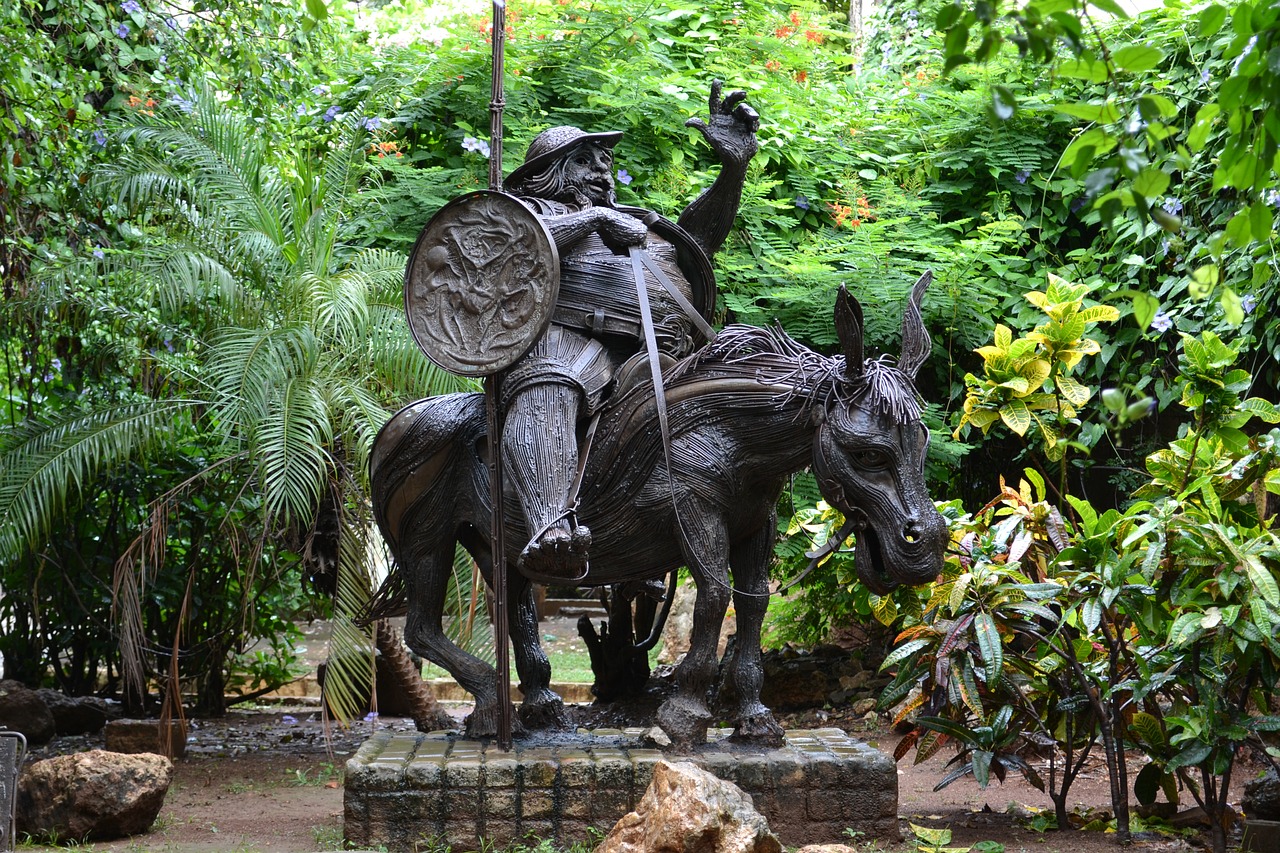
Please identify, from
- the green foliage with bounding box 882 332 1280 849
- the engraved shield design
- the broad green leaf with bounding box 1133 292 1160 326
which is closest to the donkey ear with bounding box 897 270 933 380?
the green foliage with bounding box 882 332 1280 849

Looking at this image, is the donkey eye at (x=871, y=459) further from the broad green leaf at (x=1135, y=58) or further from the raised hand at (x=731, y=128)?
the broad green leaf at (x=1135, y=58)

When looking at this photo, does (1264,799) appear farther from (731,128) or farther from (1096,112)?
(1096,112)

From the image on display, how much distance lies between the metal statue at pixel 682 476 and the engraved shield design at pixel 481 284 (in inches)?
6.2

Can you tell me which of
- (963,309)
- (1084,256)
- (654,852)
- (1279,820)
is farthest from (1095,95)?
(654,852)

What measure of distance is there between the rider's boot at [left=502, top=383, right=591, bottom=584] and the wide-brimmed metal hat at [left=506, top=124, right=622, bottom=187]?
107 cm

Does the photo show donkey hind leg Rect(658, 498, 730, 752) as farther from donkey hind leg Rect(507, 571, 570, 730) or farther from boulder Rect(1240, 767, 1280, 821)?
boulder Rect(1240, 767, 1280, 821)

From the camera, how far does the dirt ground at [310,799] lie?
5105mm

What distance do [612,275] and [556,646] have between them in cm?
874

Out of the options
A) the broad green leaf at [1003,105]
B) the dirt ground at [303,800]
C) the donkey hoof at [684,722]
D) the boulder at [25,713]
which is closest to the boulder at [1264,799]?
the dirt ground at [303,800]

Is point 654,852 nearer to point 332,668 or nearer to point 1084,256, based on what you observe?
point 332,668

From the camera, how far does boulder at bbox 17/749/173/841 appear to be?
5.20 meters

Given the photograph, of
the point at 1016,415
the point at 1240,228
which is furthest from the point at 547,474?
the point at 1240,228

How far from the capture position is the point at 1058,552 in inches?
214

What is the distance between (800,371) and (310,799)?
11.0 ft
